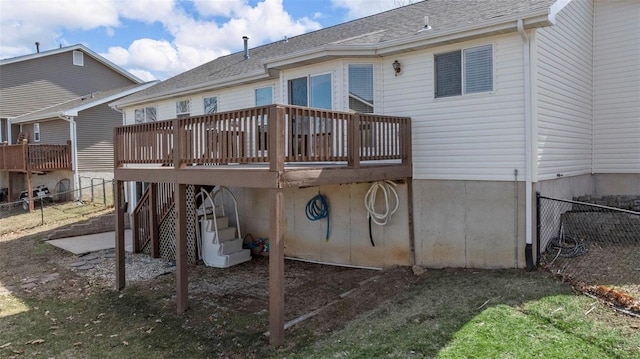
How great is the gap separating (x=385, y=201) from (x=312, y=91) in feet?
9.37

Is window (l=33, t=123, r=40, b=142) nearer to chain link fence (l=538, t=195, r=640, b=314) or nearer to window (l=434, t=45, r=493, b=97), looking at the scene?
window (l=434, t=45, r=493, b=97)

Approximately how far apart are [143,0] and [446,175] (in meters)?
12.5

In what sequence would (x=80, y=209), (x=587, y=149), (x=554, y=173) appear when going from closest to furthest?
(x=554, y=173), (x=587, y=149), (x=80, y=209)

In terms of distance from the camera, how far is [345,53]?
805 centimetres

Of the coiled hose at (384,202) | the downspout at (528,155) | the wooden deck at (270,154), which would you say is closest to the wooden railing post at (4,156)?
the wooden deck at (270,154)

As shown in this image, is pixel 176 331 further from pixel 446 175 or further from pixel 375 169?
pixel 446 175

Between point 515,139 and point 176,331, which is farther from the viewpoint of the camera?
point 515,139

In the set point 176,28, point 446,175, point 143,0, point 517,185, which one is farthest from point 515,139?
point 176,28

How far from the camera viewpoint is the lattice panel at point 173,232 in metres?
10.5

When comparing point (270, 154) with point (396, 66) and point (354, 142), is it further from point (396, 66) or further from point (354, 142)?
point (396, 66)

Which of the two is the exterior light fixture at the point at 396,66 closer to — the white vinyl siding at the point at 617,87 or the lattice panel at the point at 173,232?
the white vinyl siding at the point at 617,87

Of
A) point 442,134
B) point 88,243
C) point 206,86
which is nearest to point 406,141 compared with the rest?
point 442,134

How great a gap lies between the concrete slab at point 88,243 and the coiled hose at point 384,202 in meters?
7.39

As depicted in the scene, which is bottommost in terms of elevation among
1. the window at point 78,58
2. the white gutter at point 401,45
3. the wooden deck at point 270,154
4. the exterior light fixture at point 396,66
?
the wooden deck at point 270,154
